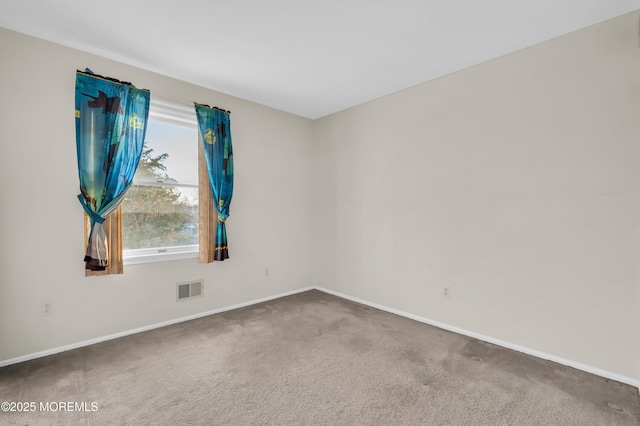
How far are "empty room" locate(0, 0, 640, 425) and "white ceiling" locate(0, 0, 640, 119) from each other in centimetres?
2

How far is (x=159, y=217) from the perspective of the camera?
3.24m

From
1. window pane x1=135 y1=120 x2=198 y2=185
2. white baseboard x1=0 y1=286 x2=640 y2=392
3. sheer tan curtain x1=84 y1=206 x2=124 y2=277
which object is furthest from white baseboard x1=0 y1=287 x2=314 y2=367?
window pane x1=135 y1=120 x2=198 y2=185

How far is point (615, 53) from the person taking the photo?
2.24 m

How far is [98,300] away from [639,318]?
14.3 ft

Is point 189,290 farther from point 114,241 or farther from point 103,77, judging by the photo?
point 103,77

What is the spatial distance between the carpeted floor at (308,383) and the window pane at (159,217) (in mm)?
954

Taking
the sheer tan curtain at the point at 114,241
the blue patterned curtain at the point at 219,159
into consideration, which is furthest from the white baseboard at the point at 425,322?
the blue patterned curtain at the point at 219,159

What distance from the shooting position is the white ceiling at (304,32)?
6.91 feet

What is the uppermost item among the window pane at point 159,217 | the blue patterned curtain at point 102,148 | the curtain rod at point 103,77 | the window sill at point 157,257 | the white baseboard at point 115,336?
the curtain rod at point 103,77

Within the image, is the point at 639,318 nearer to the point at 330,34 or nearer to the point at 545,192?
the point at 545,192

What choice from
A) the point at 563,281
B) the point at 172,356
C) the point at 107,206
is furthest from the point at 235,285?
the point at 563,281

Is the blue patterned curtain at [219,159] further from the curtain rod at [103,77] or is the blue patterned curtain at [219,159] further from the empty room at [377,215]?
the curtain rod at [103,77]

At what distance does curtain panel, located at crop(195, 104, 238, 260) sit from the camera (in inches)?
135

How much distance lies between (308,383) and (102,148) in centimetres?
266
